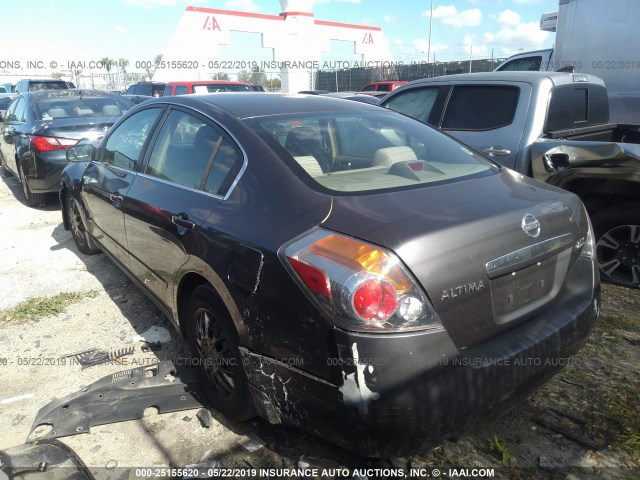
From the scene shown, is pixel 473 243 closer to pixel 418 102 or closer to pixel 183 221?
pixel 183 221

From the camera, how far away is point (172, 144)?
3213mm

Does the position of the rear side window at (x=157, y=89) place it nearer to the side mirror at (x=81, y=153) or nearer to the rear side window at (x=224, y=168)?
the side mirror at (x=81, y=153)

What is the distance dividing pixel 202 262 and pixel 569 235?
173 centimetres

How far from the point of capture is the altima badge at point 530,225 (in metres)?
2.17

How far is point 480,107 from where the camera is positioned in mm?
4883

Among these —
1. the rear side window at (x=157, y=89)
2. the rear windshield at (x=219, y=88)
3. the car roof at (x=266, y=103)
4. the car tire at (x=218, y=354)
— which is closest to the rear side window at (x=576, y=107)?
the car roof at (x=266, y=103)

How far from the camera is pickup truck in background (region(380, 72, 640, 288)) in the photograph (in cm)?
392

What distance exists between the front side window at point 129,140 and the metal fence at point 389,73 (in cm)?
2368

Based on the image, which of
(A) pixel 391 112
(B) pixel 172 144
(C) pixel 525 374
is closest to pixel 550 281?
(C) pixel 525 374

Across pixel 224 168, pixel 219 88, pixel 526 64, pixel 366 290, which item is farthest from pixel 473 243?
pixel 219 88

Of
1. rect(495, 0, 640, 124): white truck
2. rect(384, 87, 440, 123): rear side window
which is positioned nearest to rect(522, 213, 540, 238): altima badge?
rect(384, 87, 440, 123): rear side window

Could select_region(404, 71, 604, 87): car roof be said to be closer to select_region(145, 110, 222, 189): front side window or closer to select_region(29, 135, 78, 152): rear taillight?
select_region(145, 110, 222, 189): front side window

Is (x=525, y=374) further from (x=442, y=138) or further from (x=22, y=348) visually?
(x=22, y=348)

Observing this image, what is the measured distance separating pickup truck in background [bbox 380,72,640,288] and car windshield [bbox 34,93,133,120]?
461cm
